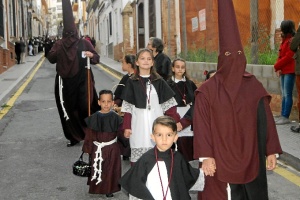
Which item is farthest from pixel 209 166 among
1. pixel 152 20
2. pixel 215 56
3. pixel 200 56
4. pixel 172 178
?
pixel 152 20

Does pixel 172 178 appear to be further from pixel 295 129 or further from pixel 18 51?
pixel 18 51

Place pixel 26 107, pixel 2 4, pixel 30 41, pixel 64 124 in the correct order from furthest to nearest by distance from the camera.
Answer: pixel 30 41 < pixel 2 4 < pixel 26 107 < pixel 64 124

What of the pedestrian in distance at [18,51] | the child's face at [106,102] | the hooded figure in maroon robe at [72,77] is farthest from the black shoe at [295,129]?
the pedestrian in distance at [18,51]

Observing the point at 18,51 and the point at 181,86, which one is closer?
the point at 181,86

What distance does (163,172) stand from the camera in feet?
13.0

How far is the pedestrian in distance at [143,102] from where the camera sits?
5.37 meters

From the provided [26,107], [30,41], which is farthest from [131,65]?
[30,41]

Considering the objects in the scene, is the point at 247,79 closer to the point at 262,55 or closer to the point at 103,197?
the point at 103,197

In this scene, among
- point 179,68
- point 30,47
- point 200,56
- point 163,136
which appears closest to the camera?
point 163,136

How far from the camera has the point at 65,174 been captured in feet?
22.3

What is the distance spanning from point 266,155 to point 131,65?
3.32 m

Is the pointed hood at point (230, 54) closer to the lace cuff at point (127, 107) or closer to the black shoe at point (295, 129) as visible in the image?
the lace cuff at point (127, 107)

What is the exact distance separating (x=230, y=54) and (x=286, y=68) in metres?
5.43

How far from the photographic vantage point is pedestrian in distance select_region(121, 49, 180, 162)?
537cm
